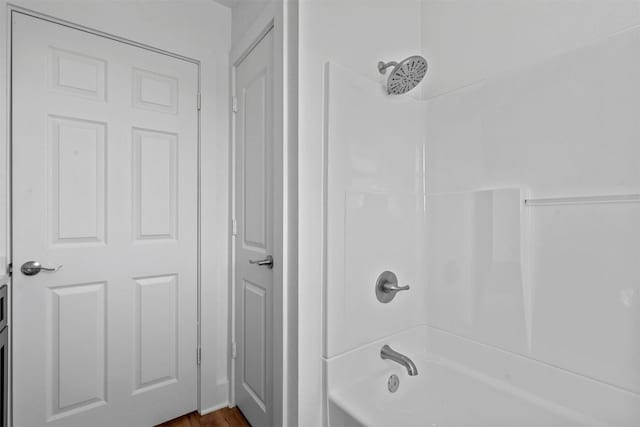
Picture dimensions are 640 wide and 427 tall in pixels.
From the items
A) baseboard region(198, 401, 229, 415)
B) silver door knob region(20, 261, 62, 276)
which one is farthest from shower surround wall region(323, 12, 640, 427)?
silver door knob region(20, 261, 62, 276)

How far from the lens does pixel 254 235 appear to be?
5.35 feet

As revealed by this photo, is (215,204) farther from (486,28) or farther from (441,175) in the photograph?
(486,28)

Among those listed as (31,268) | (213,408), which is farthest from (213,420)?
(31,268)

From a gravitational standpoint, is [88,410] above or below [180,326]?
below

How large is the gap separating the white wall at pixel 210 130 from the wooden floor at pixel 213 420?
0.18 ft

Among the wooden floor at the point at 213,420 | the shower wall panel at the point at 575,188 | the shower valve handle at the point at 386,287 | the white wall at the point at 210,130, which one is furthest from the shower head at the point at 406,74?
the wooden floor at the point at 213,420

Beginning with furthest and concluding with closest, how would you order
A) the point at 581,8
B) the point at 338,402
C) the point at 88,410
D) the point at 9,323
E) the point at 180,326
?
the point at 180,326, the point at 88,410, the point at 9,323, the point at 338,402, the point at 581,8

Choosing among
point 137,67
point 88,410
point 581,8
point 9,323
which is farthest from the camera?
point 137,67

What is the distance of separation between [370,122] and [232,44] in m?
1.09

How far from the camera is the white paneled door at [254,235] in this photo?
1.50m

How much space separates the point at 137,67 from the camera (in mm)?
1614

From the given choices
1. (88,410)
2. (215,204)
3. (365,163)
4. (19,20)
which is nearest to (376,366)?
(365,163)

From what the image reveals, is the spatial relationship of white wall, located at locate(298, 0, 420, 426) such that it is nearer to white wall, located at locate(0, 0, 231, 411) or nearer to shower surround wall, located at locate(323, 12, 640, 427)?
shower surround wall, located at locate(323, 12, 640, 427)

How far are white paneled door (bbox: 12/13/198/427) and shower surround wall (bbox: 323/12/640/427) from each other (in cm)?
97
